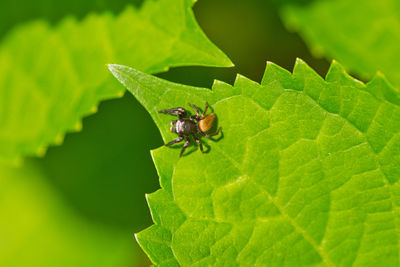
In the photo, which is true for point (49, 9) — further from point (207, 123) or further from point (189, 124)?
point (207, 123)

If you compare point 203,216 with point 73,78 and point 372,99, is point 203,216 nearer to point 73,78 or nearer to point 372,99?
point 372,99

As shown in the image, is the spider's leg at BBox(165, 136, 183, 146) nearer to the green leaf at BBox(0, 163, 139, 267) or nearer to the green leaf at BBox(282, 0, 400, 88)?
the green leaf at BBox(282, 0, 400, 88)

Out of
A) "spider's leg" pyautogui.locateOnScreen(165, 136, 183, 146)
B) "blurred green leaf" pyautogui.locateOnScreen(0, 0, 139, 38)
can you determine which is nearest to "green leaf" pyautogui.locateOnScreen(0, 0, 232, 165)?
"blurred green leaf" pyautogui.locateOnScreen(0, 0, 139, 38)

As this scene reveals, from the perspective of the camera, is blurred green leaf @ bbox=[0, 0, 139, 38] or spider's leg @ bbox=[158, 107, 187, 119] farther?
blurred green leaf @ bbox=[0, 0, 139, 38]

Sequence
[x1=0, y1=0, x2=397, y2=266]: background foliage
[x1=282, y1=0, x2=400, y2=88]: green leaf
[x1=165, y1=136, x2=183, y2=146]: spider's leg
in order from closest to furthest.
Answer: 1. [x1=165, y1=136, x2=183, y2=146]: spider's leg
2. [x1=282, y1=0, x2=400, y2=88]: green leaf
3. [x1=0, y1=0, x2=397, y2=266]: background foliage

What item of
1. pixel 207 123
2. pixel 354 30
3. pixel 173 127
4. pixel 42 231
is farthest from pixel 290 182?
pixel 42 231

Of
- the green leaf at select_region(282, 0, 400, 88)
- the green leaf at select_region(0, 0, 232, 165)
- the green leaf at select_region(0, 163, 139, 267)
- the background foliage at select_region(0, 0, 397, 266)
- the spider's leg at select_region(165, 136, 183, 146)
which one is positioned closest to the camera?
the spider's leg at select_region(165, 136, 183, 146)

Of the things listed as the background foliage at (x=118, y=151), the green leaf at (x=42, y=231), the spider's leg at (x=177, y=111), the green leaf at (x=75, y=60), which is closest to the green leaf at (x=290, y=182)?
the spider's leg at (x=177, y=111)

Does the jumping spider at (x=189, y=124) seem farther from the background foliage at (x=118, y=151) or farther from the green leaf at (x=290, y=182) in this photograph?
the background foliage at (x=118, y=151)
